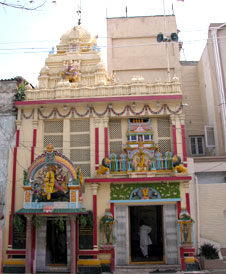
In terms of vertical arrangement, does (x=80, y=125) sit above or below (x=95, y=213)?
above

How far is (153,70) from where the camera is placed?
23.2 m

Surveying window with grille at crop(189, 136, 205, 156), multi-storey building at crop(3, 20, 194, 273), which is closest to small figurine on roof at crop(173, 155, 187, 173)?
multi-storey building at crop(3, 20, 194, 273)

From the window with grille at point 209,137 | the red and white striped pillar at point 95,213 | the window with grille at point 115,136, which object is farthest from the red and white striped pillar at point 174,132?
the window with grille at point 209,137

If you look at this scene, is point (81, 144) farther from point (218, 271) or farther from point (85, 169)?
point (218, 271)

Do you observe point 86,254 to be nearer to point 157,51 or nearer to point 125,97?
point 125,97

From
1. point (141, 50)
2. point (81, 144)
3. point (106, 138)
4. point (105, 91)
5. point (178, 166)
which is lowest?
point (178, 166)

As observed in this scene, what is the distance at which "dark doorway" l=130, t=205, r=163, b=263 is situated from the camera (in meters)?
16.4

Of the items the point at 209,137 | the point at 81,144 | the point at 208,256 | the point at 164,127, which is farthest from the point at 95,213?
the point at 209,137

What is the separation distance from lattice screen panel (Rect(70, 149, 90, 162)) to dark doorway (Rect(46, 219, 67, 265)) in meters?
3.14

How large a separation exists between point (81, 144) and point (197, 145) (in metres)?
9.39

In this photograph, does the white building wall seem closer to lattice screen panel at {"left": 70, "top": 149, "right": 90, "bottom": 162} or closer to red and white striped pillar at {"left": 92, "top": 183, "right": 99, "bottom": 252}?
red and white striped pillar at {"left": 92, "top": 183, "right": 99, "bottom": 252}

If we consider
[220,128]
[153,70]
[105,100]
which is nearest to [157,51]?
[153,70]

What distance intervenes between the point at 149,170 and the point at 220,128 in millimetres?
6946

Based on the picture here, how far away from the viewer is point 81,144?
15.9 m
